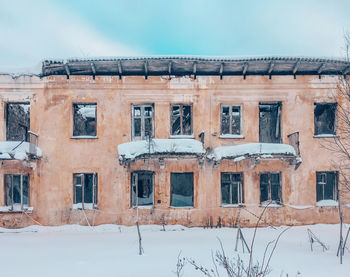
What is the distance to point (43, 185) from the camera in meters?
A: 12.1

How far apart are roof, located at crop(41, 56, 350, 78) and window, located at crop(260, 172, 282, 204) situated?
5.06 m

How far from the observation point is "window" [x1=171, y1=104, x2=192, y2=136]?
1282cm

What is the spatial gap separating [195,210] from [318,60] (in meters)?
9.07

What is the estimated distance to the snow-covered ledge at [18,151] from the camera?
11086 mm

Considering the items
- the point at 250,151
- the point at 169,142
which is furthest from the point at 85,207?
the point at 250,151

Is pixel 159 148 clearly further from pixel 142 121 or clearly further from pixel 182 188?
pixel 182 188

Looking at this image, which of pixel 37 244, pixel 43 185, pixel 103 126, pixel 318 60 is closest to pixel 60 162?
pixel 43 185

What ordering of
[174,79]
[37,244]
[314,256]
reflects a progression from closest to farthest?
[314,256] < [37,244] < [174,79]

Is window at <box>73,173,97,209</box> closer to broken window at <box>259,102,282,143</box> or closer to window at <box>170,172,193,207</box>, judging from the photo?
window at <box>170,172,193,207</box>

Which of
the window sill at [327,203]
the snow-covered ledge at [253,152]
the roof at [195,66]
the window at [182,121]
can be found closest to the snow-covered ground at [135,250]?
the window sill at [327,203]

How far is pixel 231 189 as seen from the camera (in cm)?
1259

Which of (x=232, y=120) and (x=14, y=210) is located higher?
(x=232, y=120)

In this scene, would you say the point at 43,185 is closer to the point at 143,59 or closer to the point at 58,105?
the point at 58,105

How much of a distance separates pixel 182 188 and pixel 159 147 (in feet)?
8.20
